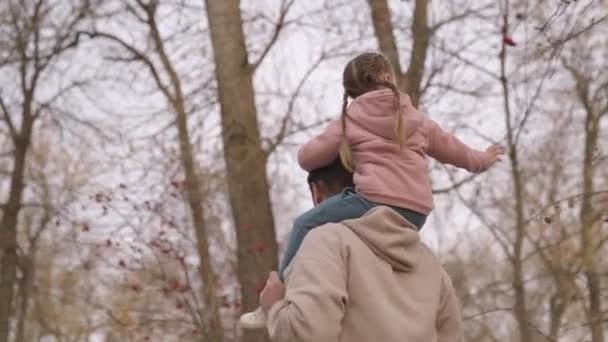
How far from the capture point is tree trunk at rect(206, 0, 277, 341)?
707 centimetres

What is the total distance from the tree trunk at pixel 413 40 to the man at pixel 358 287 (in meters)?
6.51

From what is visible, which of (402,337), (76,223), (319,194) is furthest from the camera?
(76,223)

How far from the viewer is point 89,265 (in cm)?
929

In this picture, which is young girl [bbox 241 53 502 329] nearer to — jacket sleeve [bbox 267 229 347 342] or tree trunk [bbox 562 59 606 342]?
jacket sleeve [bbox 267 229 347 342]

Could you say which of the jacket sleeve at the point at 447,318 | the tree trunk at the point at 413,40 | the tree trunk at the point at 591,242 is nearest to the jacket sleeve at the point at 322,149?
the jacket sleeve at the point at 447,318

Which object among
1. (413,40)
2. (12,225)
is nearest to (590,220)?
(413,40)

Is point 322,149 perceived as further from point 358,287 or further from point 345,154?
point 358,287

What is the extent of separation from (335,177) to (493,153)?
0.51 m

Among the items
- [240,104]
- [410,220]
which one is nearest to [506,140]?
[240,104]

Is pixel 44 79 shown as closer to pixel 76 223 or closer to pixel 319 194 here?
pixel 76 223

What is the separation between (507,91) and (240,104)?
4232 mm

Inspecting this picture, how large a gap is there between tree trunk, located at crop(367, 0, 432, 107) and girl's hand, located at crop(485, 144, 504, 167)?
609 centimetres

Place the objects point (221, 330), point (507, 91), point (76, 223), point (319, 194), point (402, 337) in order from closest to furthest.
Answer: point (402, 337) → point (319, 194) → point (221, 330) → point (76, 223) → point (507, 91)

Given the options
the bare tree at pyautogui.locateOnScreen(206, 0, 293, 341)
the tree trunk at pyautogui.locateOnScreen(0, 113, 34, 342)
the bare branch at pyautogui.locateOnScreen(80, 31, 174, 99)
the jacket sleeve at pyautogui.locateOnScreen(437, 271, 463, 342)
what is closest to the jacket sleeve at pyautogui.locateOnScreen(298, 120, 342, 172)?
the jacket sleeve at pyautogui.locateOnScreen(437, 271, 463, 342)
